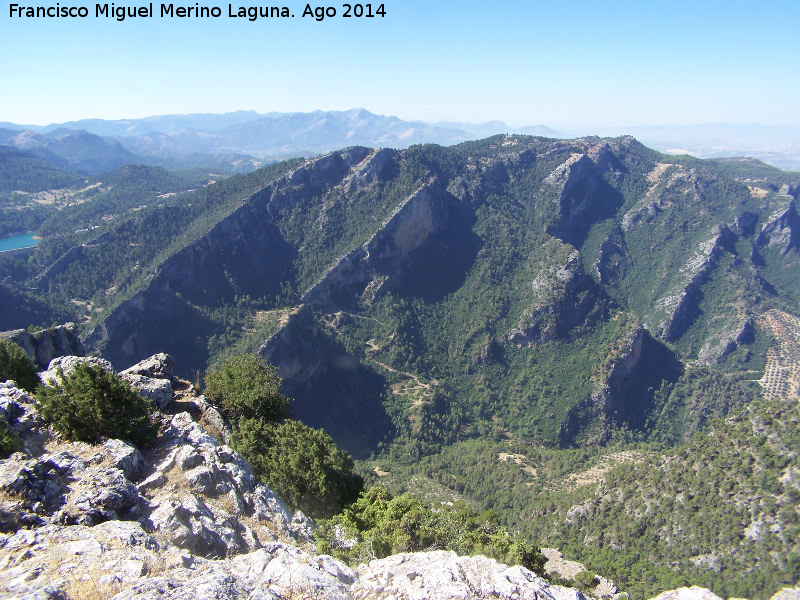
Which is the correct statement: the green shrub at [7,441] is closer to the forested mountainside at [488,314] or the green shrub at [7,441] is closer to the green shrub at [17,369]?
the green shrub at [17,369]

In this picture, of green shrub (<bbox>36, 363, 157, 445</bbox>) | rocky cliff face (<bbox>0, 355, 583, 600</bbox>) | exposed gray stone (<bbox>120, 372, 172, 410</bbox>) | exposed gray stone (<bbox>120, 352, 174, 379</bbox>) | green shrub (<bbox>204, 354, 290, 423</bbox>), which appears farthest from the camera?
exposed gray stone (<bbox>120, 352, 174, 379</bbox>)

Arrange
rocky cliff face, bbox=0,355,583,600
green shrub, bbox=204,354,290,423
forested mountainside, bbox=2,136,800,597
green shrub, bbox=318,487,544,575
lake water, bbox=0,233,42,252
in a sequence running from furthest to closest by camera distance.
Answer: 1. lake water, bbox=0,233,42,252
2. forested mountainside, bbox=2,136,800,597
3. green shrub, bbox=204,354,290,423
4. green shrub, bbox=318,487,544,575
5. rocky cliff face, bbox=0,355,583,600

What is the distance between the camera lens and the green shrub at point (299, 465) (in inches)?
1246

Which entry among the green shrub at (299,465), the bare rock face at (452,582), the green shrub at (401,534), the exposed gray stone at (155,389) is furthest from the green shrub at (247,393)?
the bare rock face at (452,582)

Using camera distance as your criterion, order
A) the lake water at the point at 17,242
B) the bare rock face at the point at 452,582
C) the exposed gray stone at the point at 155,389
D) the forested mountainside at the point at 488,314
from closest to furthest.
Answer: the bare rock face at the point at 452,582 → the exposed gray stone at the point at 155,389 → the forested mountainside at the point at 488,314 → the lake water at the point at 17,242

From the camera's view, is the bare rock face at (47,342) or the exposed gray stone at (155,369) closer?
the exposed gray stone at (155,369)

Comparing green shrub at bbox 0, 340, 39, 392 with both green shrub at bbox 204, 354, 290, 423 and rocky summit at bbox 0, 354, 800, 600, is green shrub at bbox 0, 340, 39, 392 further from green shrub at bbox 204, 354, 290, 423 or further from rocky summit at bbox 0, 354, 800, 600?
green shrub at bbox 204, 354, 290, 423

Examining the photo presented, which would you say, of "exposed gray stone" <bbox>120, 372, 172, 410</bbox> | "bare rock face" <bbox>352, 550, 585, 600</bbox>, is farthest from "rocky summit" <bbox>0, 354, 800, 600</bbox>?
"exposed gray stone" <bbox>120, 372, 172, 410</bbox>

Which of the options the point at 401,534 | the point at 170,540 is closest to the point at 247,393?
the point at 170,540

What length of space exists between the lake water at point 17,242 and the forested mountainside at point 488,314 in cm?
3038

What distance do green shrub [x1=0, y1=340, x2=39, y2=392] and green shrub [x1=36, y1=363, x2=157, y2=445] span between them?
10158mm

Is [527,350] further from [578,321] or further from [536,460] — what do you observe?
[536,460]

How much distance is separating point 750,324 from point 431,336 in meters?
112

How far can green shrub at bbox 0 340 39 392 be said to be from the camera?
33.3m
